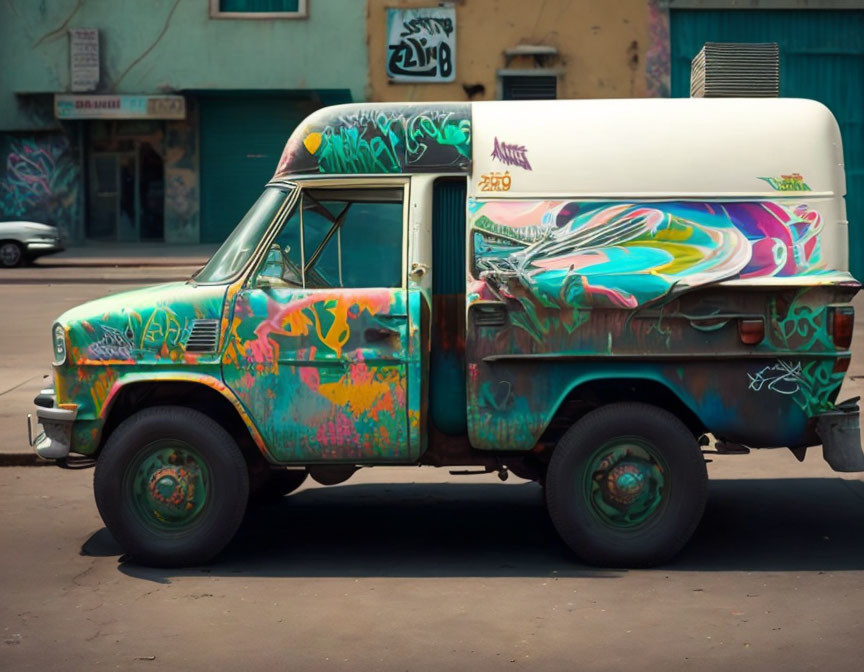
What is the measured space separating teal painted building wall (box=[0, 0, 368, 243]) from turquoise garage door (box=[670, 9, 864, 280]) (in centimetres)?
918

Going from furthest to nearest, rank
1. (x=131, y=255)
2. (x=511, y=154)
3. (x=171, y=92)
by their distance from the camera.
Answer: (x=171, y=92) → (x=131, y=255) → (x=511, y=154)

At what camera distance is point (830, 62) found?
96.8ft

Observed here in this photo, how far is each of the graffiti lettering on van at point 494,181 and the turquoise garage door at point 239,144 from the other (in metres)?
27.7

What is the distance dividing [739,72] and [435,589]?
3.30 m

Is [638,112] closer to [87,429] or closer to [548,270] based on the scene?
[548,270]

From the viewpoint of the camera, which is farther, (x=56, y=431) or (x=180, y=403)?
(x=180, y=403)

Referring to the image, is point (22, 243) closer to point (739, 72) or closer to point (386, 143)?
point (386, 143)

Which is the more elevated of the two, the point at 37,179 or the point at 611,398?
the point at 37,179

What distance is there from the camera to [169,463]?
7.34 metres

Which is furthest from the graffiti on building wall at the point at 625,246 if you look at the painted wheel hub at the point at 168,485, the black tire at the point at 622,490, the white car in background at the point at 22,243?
the white car in background at the point at 22,243

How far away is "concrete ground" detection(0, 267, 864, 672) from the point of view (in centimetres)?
580

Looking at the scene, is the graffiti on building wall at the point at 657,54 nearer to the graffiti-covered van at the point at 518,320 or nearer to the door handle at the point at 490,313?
the graffiti-covered van at the point at 518,320

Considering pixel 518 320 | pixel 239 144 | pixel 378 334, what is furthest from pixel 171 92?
pixel 518 320

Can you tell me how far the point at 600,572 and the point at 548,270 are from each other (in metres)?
1.55
